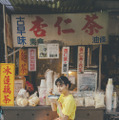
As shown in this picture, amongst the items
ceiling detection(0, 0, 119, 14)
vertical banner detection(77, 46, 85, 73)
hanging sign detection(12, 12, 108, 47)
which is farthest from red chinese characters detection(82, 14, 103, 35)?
vertical banner detection(77, 46, 85, 73)

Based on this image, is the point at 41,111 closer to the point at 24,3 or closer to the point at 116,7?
the point at 24,3

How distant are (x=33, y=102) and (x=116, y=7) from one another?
3.72m

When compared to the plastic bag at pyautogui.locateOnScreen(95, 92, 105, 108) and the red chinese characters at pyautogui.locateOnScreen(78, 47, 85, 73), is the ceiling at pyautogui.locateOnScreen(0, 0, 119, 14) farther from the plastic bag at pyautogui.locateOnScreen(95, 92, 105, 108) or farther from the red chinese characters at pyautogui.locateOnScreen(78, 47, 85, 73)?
the plastic bag at pyautogui.locateOnScreen(95, 92, 105, 108)

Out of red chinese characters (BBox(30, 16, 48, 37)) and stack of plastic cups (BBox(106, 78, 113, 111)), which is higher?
red chinese characters (BBox(30, 16, 48, 37))

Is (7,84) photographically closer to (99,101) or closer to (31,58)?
(31,58)

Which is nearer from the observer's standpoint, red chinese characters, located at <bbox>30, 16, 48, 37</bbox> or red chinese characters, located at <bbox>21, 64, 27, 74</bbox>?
red chinese characters, located at <bbox>30, 16, 48, 37</bbox>

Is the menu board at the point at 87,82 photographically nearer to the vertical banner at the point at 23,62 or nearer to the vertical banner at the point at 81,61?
the vertical banner at the point at 81,61

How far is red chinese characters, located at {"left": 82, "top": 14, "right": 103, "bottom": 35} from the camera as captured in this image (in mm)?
4449

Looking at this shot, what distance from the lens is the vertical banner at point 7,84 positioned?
373 cm

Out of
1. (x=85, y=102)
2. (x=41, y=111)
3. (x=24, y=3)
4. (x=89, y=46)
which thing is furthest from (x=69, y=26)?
(x=41, y=111)

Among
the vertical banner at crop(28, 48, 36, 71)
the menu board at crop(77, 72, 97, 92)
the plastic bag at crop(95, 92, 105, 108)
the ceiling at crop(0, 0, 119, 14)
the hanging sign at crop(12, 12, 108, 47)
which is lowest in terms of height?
the plastic bag at crop(95, 92, 105, 108)

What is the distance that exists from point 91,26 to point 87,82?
1.91 meters

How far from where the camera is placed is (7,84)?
12.3ft

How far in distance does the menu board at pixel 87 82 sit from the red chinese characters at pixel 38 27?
6.64 ft
